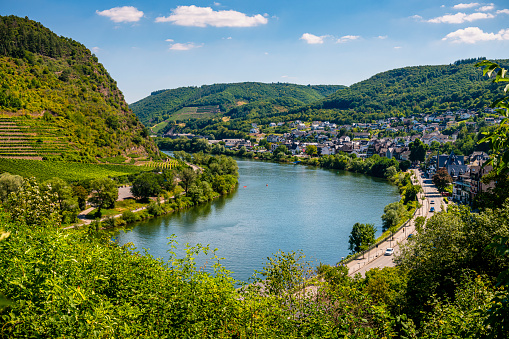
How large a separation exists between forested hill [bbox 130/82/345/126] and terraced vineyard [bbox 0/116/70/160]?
85634 mm

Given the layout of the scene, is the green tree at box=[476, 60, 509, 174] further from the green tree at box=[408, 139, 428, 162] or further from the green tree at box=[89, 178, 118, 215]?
the green tree at box=[408, 139, 428, 162]

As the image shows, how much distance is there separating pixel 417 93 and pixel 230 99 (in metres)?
62.1

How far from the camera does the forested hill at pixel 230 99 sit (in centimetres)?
12494

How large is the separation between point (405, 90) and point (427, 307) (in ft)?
379

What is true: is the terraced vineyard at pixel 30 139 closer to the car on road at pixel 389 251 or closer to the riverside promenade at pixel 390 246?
the riverside promenade at pixel 390 246

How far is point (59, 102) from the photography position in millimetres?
39531

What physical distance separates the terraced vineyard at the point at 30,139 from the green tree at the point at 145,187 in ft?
23.2

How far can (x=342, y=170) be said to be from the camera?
2095 inches

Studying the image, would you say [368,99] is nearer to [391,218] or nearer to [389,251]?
[391,218]

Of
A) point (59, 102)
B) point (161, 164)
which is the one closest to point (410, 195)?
point (161, 164)

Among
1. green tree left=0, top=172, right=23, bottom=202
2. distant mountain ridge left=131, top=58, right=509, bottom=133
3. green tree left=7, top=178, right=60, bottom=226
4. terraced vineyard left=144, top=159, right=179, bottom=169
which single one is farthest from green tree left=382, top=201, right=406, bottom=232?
distant mountain ridge left=131, top=58, right=509, bottom=133

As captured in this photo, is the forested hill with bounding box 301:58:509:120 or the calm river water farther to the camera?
the forested hill with bounding box 301:58:509:120

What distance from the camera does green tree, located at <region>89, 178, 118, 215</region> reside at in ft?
83.9

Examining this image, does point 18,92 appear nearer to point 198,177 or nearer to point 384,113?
point 198,177
